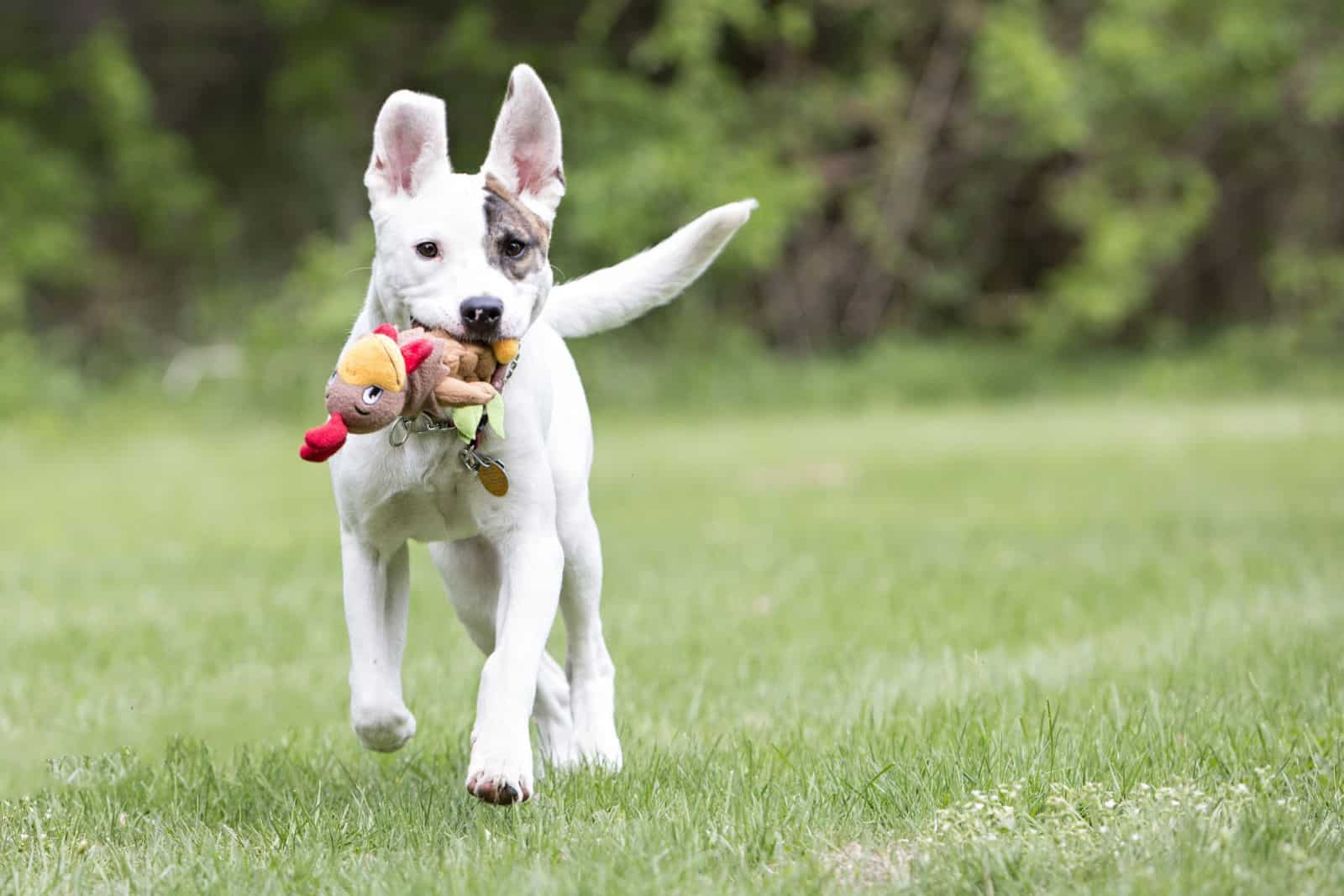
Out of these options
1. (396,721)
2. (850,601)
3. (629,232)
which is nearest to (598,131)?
(629,232)

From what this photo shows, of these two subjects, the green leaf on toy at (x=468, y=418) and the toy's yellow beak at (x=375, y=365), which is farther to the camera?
the green leaf on toy at (x=468, y=418)

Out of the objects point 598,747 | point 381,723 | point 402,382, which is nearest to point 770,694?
point 598,747

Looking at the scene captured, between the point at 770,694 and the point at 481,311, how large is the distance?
2186 millimetres

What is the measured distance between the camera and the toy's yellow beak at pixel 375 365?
318cm

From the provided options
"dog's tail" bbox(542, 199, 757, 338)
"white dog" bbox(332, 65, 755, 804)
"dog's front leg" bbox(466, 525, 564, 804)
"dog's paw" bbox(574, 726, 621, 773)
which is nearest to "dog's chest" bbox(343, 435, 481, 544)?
"white dog" bbox(332, 65, 755, 804)

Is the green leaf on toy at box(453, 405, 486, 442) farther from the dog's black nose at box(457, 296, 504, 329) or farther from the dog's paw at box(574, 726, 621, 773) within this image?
the dog's paw at box(574, 726, 621, 773)

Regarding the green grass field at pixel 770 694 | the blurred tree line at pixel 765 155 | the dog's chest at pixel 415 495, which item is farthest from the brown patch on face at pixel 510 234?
the blurred tree line at pixel 765 155

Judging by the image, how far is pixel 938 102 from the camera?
1889cm

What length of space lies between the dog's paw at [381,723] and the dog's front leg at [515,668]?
0.30 m

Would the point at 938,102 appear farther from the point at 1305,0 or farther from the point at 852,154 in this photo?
the point at 1305,0

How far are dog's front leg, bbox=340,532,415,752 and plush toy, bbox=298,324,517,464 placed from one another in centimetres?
45

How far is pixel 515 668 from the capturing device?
3363mm

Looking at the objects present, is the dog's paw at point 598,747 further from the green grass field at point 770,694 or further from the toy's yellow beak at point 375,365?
the toy's yellow beak at point 375,365

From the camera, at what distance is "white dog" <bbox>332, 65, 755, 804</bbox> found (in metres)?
3.36
